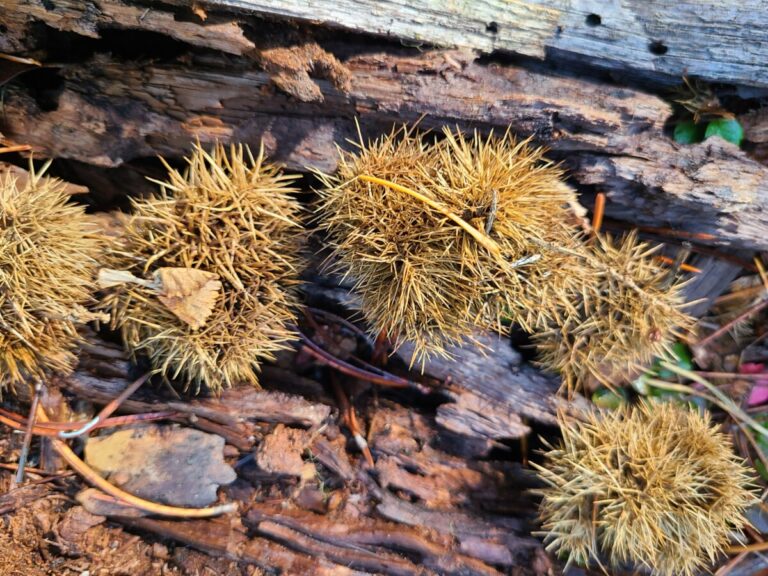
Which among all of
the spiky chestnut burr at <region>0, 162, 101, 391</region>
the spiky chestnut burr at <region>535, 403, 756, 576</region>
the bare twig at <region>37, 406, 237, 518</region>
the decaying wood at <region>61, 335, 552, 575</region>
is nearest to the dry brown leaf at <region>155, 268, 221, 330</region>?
the spiky chestnut burr at <region>0, 162, 101, 391</region>

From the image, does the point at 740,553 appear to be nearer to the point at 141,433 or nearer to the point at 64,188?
the point at 141,433

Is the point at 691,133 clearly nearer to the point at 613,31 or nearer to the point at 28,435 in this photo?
the point at 613,31

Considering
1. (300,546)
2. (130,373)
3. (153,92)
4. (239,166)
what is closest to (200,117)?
(153,92)

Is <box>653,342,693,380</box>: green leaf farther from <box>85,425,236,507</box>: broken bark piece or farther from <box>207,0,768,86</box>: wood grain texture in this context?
<box>85,425,236,507</box>: broken bark piece

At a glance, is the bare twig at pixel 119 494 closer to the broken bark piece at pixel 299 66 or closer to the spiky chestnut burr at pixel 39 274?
the spiky chestnut burr at pixel 39 274

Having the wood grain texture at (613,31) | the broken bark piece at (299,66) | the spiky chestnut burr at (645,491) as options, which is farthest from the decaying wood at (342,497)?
the wood grain texture at (613,31)
